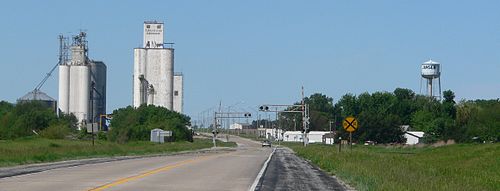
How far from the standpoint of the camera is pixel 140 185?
24250mm

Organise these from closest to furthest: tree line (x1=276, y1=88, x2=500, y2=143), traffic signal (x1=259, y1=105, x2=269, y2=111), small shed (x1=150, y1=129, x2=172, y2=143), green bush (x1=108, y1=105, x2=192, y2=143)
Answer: tree line (x1=276, y1=88, x2=500, y2=143) → traffic signal (x1=259, y1=105, x2=269, y2=111) → small shed (x1=150, y1=129, x2=172, y2=143) → green bush (x1=108, y1=105, x2=192, y2=143)

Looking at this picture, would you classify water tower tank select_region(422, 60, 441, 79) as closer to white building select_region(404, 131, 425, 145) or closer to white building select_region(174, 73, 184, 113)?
white building select_region(404, 131, 425, 145)

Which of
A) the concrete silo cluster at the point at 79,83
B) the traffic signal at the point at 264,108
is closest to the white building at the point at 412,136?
the traffic signal at the point at 264,108

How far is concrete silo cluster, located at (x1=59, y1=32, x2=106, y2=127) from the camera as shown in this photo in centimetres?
13525

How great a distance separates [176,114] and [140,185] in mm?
115068

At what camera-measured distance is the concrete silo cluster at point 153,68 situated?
138375 mm

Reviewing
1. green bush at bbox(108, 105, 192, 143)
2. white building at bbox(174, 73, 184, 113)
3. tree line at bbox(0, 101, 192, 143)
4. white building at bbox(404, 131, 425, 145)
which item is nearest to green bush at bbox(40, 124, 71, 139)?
tree line at bbox(0, 101, 192, 143)

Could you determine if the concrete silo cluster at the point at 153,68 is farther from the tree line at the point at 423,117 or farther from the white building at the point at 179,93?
the tree line at the point at 423,117

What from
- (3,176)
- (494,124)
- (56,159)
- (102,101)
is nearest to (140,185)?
(3,176)

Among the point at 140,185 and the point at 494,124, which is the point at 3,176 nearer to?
the point at 140,185

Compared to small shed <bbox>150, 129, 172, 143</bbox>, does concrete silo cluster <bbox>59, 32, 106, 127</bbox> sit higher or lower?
higher

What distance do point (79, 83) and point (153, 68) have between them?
38.6 ft

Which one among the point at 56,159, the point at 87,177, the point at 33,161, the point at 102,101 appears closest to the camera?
the point at 87,177

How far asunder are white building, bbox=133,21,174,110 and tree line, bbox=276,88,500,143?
94.5ft
